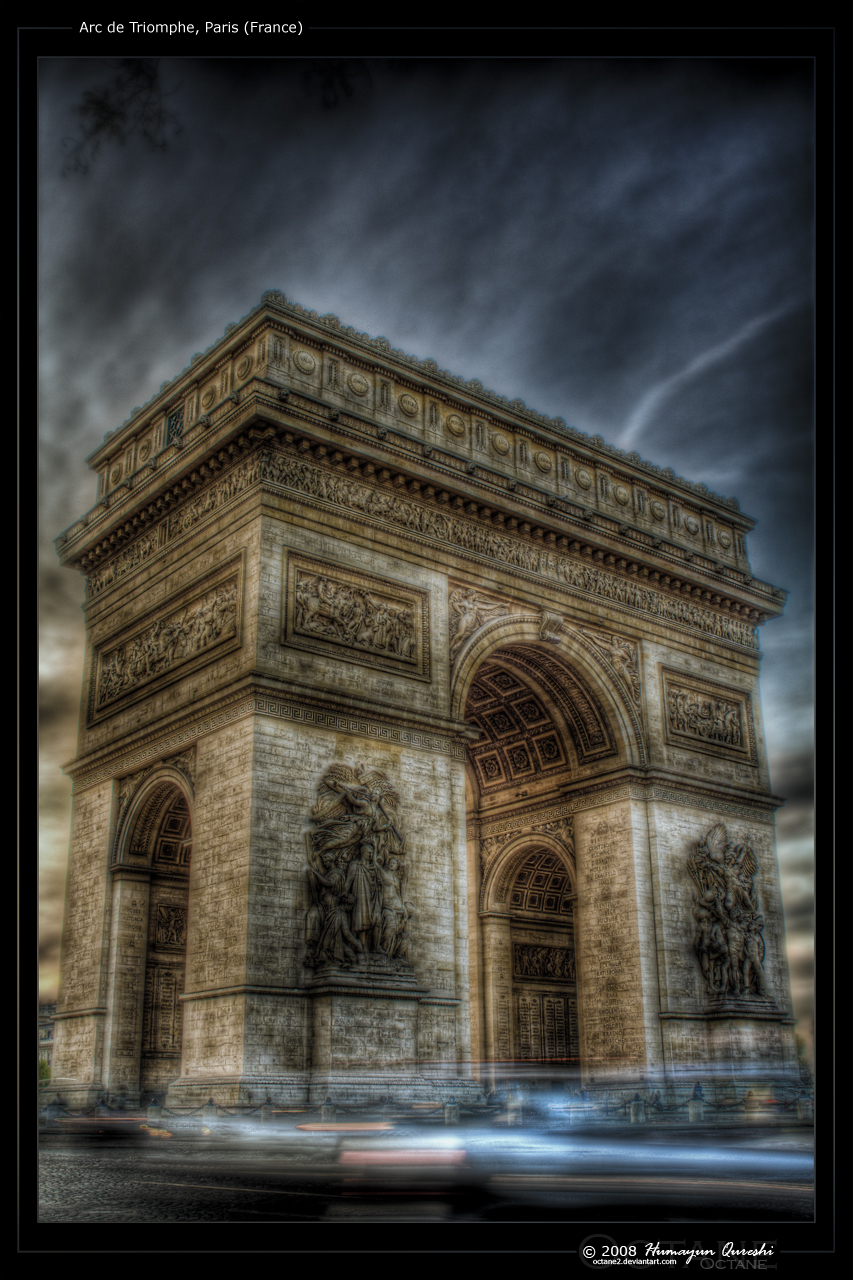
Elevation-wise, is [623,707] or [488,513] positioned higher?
[488,513]

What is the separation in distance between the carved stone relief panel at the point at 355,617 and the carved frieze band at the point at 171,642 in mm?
1079

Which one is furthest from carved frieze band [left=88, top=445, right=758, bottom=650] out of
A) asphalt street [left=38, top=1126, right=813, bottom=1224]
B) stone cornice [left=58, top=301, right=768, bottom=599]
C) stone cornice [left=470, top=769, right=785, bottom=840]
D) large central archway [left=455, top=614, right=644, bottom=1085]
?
asphalt street [left=38, top=1126, right=813, bottom=1224]

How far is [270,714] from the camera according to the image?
19.8 meters

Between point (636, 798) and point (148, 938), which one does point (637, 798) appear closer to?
point (636, 798)

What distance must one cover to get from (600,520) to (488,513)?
3343 millimetres

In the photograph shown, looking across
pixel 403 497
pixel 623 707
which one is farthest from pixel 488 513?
pixel 623 707

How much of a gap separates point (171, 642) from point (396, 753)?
5064 millimetres

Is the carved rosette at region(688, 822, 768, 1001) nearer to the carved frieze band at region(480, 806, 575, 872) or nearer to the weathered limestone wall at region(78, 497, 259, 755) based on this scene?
the carved frieze band at region(480, 806, 575, 872)

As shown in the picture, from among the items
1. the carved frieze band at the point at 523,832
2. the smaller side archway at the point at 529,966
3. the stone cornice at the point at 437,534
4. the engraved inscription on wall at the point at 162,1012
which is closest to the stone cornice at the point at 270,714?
the stone cornice at the point at 437,534

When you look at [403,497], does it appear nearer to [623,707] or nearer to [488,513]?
[488,513]

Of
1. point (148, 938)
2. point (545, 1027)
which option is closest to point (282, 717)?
point (148, 938)

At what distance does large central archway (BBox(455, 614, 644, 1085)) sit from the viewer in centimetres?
2616
